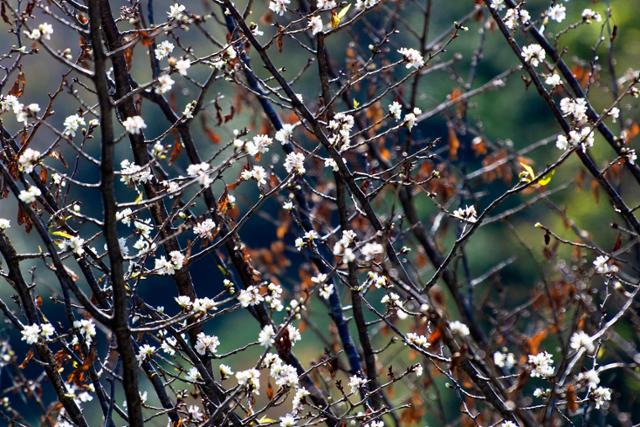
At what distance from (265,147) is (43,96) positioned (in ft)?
76.1

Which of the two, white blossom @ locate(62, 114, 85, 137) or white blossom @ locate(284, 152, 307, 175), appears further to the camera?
white blossom @ locate(284, 152, 307, 175)

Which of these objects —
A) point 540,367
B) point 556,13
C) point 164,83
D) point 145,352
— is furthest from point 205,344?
point 556,13

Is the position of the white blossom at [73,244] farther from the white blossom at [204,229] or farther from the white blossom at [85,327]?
the white blossom at [204,229]

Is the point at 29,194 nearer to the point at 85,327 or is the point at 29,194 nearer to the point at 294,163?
the point at 85,327

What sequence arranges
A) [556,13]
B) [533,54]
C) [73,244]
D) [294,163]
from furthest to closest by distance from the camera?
[556,13] < [533,54] < [294,163] < [73,244]

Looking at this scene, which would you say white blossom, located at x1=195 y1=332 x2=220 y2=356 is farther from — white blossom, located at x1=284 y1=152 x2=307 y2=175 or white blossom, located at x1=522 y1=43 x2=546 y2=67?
white blossom, located at x1=522 y1=43 x2=546 y2=67

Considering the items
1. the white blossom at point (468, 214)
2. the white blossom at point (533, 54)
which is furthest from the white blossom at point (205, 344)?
the white blossom at point (533, 54)

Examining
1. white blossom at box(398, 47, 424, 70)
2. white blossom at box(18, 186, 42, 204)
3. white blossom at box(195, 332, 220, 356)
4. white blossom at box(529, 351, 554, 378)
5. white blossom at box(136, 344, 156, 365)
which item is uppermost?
white blossom at box(398, 47, 424, 70)

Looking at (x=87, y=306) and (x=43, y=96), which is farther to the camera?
(x=43, y=96)

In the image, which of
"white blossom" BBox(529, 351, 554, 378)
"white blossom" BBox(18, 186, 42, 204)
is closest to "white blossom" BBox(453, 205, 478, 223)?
"white blossom" BBox(529, 351, 554, 378)

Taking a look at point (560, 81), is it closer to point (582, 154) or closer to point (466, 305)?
point (582, 154)

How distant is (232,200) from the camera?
3188 millimetres

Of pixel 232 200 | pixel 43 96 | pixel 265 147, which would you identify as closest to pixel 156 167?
pixel 232 200

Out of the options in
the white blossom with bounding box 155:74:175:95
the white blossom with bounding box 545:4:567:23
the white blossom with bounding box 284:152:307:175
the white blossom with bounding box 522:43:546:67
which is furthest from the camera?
the white blossom with bounding box 545:4:567:23
